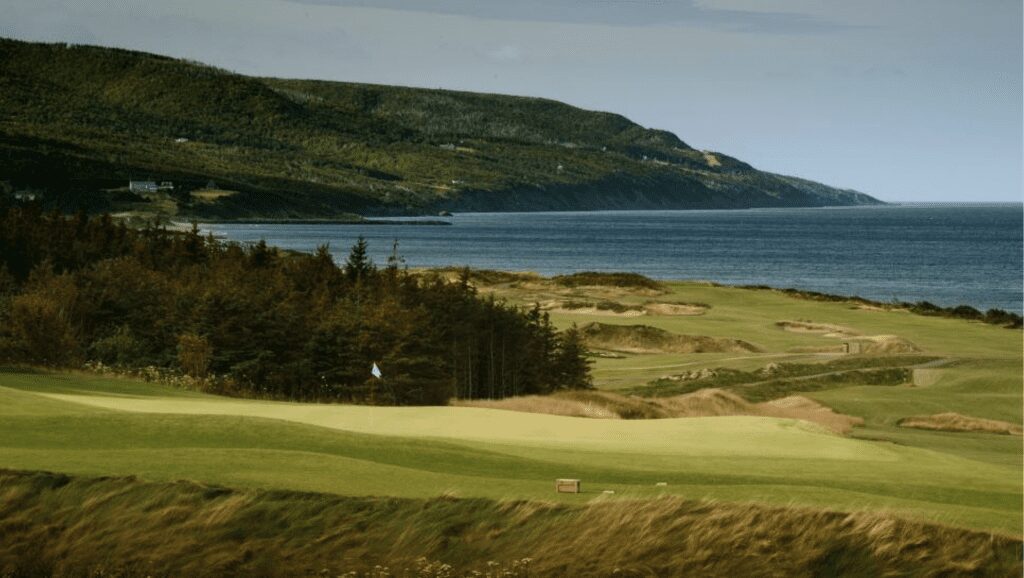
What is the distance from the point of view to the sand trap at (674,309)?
7502 cm

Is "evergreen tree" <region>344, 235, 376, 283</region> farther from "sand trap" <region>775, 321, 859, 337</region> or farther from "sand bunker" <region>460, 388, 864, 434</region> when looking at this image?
"sand trap" <region>775, 321, 859, 337</region>

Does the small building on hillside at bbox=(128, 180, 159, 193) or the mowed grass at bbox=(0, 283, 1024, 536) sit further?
the small building on hillside at bbox=(128, 180, 159, 193)

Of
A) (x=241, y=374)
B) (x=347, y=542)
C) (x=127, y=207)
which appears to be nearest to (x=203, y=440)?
(x=347, y=542)

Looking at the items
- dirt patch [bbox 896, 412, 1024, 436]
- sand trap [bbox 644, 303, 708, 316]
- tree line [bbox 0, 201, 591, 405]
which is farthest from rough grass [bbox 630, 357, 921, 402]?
sand trap [bbox 644, 303, 708, 316]

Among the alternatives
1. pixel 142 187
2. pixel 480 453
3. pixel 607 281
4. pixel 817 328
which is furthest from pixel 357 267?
pixel 142 187

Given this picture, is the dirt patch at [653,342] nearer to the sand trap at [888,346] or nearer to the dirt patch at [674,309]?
the sand trap at [888,346]

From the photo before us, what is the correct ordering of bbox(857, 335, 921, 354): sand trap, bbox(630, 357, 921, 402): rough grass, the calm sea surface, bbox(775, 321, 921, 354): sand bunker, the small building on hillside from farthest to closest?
1. the small building on hillside
2. the calm sea surface
3. bbox(775, 321, 921, 354): sand bunker
4. bbox(857, 335, 921, 354): sand trap
5. bbox(630, 357, 921, 402): rough grass

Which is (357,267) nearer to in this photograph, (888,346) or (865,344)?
(865,344)

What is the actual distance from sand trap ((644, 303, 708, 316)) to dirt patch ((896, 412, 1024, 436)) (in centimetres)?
4338

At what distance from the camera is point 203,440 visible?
14297 millimetres

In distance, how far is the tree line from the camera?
3195 centimetres

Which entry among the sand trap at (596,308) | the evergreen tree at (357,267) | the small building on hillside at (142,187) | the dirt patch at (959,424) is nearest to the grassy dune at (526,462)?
the dirt patch at (959,424)

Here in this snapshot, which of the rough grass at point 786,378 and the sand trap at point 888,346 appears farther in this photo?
the sand trap at point 888,346

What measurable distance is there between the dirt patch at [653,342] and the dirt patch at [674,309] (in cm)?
1224
